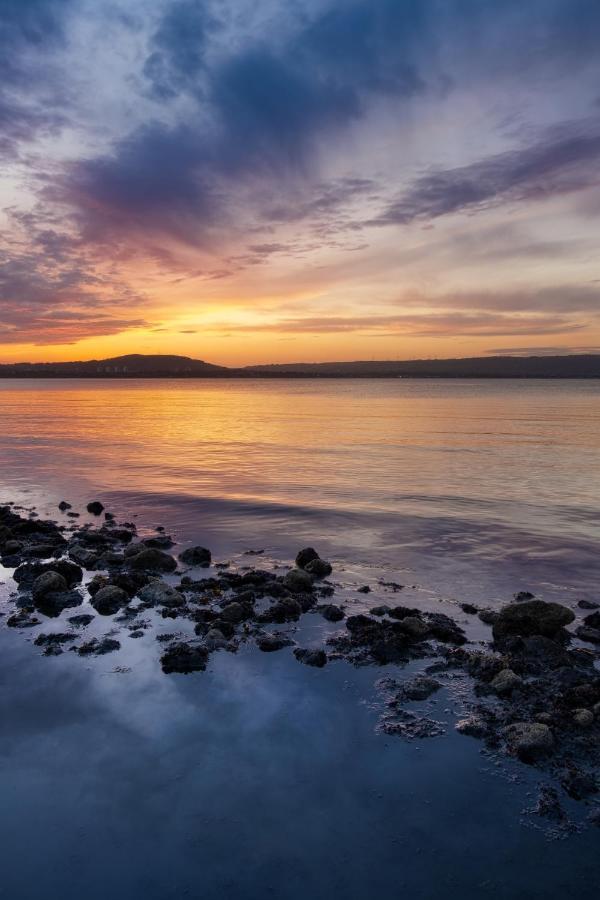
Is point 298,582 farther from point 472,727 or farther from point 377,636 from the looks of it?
point 472,727

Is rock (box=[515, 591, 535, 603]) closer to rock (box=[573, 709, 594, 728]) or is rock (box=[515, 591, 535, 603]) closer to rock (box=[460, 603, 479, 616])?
rock (box=[460, 603, 479, 616])

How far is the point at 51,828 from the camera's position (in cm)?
636

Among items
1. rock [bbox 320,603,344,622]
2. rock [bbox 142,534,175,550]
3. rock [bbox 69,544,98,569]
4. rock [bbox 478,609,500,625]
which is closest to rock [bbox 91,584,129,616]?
rock [bbox 69,544,98,569]

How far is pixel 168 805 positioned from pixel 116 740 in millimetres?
1528

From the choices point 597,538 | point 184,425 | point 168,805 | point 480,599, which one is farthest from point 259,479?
point 184,425

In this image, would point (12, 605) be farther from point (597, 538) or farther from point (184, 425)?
point (184, 425)

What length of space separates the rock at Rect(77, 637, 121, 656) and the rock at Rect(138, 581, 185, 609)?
1.88 meters

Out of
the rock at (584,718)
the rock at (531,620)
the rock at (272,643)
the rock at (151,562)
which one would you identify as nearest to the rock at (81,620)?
the rock at (151,562)

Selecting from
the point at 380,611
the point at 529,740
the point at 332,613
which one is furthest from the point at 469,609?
the point at 529,740

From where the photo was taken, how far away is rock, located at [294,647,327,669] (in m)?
9.98

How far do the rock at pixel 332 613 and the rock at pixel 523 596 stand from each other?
4.48 metres

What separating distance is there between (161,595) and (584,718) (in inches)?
331

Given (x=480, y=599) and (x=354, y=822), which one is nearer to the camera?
(x=354, y=822)

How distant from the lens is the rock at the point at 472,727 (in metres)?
7.93
